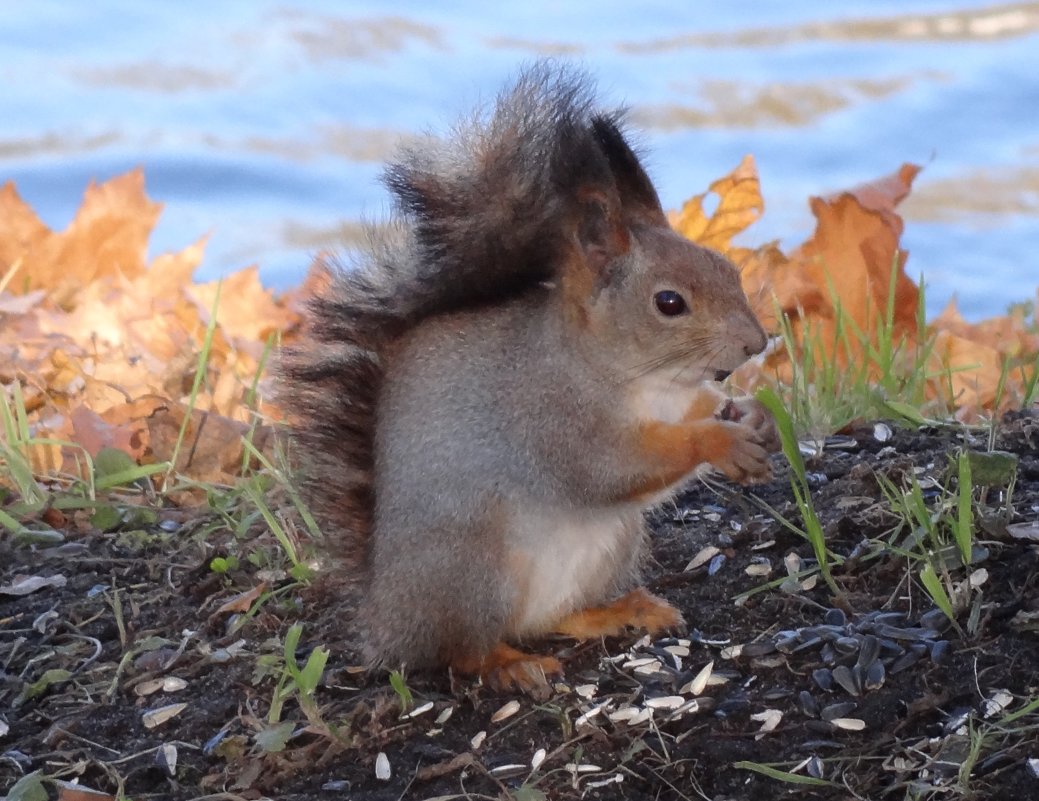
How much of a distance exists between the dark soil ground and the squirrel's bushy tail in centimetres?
25

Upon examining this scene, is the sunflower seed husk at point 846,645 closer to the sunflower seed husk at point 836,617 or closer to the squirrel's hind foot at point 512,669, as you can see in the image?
the sunflower seed husk at point 836,617

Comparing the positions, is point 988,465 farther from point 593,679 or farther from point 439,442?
point 439,442

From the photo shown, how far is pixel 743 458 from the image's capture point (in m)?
1.98

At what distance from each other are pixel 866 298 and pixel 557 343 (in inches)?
51.3

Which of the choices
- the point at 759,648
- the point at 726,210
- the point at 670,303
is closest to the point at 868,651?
the point at 759,648

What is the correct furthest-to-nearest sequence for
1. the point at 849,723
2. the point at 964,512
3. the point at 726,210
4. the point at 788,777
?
1. the point at 726,210
2. the point at 964,512
3. the point at 849,723
4. the point at 788,777

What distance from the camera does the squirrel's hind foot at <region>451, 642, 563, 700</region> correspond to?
1.97m

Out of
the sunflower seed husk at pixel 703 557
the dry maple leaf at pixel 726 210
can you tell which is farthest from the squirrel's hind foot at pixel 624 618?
the dry maple leaf at pixel 726 210

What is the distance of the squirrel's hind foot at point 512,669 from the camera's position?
1966mm

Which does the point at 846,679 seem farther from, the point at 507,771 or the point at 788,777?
the point at 507,771

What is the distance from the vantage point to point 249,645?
84.8 inches

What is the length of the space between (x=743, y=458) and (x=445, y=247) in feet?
1.57

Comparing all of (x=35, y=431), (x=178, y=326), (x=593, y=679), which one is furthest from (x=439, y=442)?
(x=178, y=326)

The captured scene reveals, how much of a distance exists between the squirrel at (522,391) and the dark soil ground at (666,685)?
11cm
